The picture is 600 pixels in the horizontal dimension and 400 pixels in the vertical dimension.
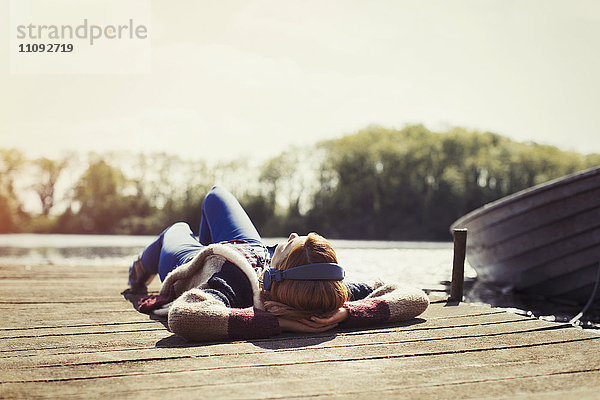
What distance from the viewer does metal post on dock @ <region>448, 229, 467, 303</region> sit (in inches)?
161

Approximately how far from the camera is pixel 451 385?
186 centimetres

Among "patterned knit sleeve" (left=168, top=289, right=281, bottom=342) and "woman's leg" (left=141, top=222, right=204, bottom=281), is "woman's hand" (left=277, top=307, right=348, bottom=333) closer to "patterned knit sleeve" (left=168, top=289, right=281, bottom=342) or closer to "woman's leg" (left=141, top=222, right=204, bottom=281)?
"patterned knit sleeve" (left=168, top=289, right=281, bottom=342)

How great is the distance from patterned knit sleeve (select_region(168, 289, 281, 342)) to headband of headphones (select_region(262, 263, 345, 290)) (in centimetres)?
24

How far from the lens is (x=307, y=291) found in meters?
2.44

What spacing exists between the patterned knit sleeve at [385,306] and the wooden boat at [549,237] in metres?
3.49

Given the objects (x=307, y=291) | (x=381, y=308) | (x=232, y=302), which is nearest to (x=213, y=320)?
(x=232, y=302)

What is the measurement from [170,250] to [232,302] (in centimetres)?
100

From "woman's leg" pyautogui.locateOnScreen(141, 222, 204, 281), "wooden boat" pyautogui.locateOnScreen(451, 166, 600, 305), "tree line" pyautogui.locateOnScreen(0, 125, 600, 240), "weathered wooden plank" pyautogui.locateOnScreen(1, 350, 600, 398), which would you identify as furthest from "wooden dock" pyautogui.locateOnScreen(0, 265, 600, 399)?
"tree line" pyautogui.locateOnScreen(0, 125, 600, 240)

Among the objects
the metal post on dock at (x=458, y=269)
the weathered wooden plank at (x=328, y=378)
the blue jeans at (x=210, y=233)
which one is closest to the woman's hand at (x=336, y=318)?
the weathered wooden plank at (x=328, y=378)

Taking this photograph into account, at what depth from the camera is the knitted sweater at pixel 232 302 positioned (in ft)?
7.95

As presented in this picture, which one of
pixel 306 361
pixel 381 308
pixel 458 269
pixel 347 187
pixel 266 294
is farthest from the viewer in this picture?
pixel 347 187

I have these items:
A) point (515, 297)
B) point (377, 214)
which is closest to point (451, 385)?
point (515, 297)

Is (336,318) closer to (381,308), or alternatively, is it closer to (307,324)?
(307,324)

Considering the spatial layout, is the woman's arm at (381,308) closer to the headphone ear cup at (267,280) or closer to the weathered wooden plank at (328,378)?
the headphone ear cup at (267,280)
